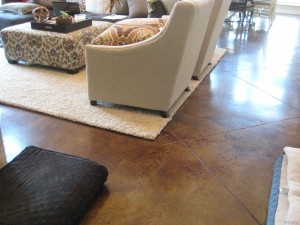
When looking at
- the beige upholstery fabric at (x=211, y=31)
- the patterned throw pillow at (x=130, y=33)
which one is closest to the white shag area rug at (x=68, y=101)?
the beige upholstery fabric at (x=211, y=31)

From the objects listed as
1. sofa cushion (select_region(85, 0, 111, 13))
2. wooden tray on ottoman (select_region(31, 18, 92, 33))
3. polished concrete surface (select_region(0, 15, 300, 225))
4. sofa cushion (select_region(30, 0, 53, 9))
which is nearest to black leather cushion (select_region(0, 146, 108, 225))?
polished concrete surface (select_region(0, 15, 300, 225))

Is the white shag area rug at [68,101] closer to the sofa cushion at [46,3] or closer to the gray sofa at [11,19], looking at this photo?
the gray sofa at [11,19]

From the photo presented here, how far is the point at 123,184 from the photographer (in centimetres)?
168

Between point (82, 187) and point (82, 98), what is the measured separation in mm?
1338

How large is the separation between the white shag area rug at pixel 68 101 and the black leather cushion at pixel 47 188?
0.61 metres

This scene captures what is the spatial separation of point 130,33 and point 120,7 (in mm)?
2679

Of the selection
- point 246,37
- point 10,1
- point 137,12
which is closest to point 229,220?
point 137,12

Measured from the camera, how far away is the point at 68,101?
2.61 m

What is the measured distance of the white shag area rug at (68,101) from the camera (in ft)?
7.43

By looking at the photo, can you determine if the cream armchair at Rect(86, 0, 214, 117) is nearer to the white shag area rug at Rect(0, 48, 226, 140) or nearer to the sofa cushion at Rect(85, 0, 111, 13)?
the white shag area rug at Rect(0, 48, 226, 140)

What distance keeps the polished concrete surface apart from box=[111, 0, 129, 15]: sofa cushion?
2203mm

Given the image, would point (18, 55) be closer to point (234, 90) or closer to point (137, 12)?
point (137, 12)

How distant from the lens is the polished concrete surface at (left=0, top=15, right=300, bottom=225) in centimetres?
151

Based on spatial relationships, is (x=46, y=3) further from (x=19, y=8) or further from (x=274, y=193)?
(x=274, y=193)
